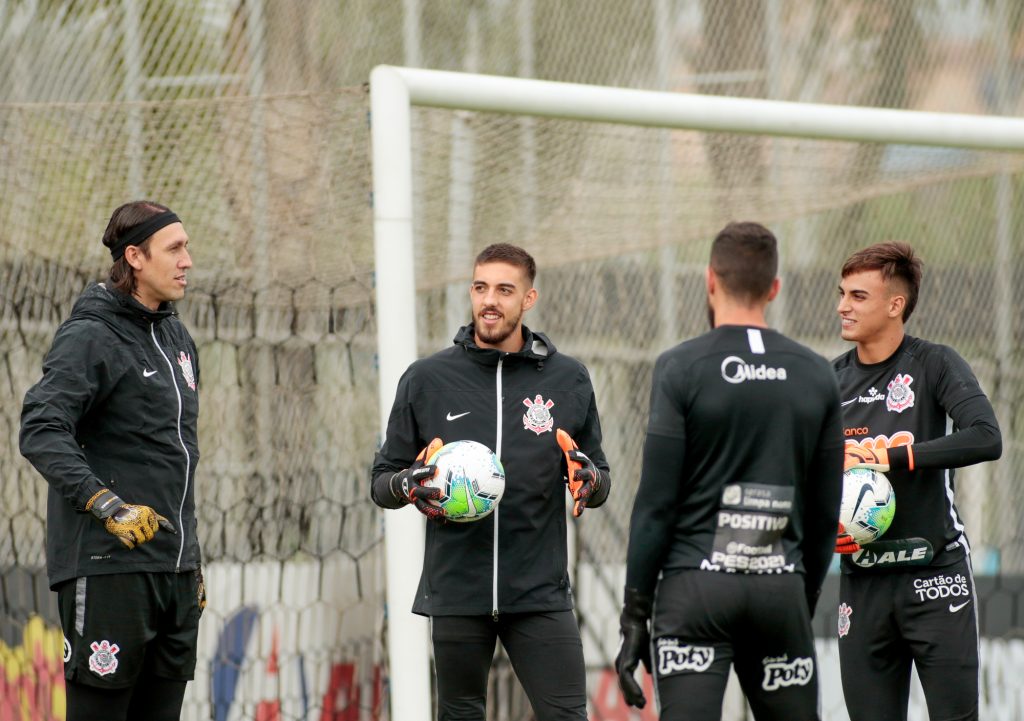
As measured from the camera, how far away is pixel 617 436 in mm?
7457

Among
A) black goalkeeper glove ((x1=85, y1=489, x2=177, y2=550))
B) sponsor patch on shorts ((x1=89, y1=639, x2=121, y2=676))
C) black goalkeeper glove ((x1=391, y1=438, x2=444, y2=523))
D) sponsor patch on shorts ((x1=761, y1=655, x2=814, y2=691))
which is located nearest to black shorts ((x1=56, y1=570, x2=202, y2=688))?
sponsor patch on shorts ((x1=89, y1=639, x2=121, y2=676))

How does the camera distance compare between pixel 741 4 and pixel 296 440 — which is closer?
pixel 296 440

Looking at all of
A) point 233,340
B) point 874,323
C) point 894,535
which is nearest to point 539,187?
point 233,340

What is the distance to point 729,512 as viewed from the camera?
11.2ft

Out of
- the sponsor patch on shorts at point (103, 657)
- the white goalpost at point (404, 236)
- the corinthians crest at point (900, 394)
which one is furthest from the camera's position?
the white goalpost at point (404, 236)

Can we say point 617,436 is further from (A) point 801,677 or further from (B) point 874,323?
(A) point 801,677

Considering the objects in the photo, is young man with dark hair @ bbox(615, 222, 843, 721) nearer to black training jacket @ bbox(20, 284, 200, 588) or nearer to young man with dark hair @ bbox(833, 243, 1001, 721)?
A: young man with dark hair @ bbox(833, 243, 1001, 721)

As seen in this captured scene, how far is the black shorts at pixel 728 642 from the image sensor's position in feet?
11.1

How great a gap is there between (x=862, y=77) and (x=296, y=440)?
505 centimetres

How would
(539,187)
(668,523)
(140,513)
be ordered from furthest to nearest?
(539,187), (140,513), (668,523)

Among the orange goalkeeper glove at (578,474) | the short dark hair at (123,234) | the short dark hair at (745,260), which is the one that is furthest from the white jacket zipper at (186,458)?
the short dark hair at (745,260)

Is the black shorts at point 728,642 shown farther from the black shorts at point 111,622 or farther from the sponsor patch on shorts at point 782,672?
the black shorts at point 111,622

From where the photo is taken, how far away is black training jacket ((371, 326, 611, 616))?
4.23m

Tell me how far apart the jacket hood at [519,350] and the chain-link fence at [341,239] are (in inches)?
44.2
